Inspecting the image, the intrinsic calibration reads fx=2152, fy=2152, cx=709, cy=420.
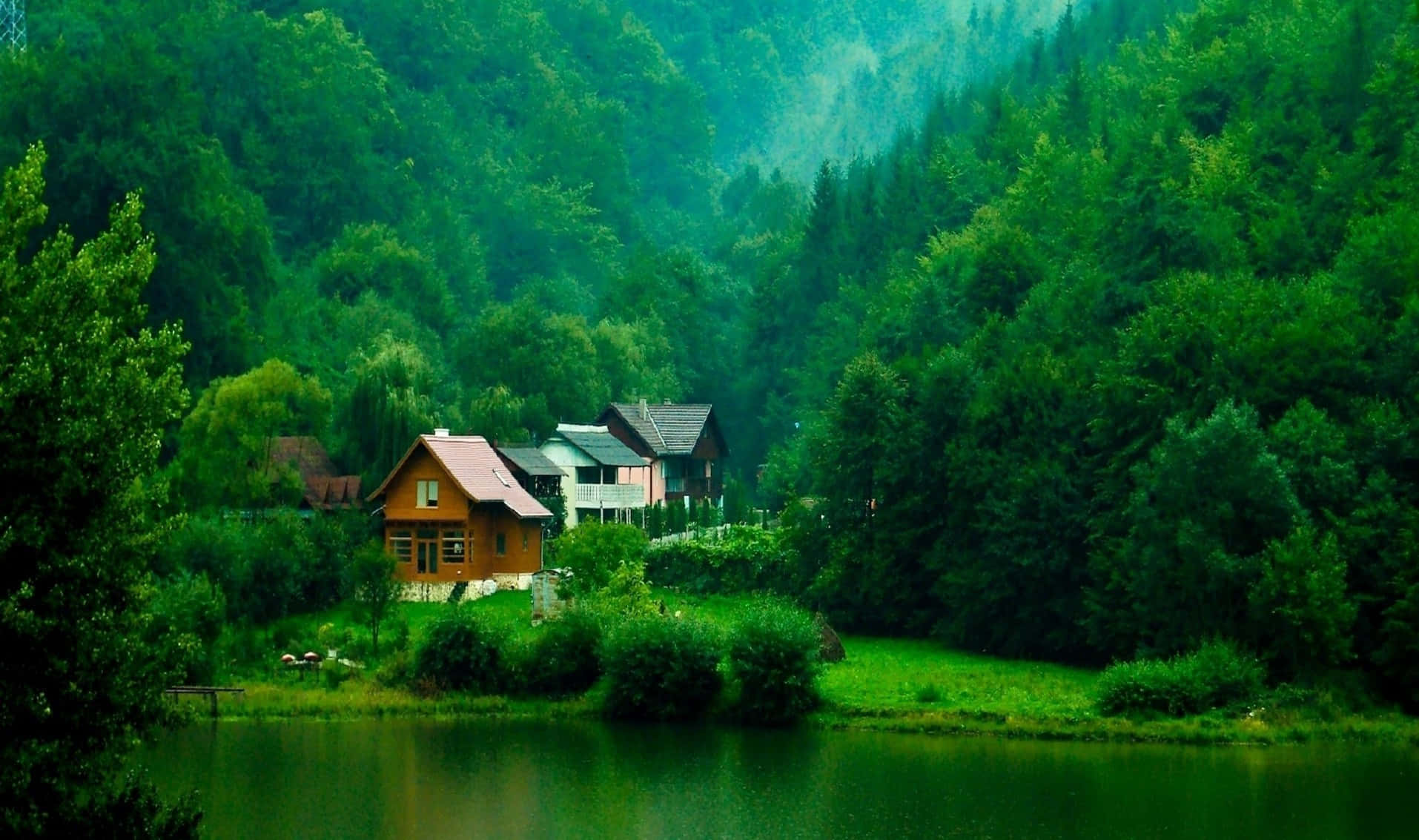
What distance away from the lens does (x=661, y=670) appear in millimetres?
46250

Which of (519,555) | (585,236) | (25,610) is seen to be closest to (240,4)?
(585,236)

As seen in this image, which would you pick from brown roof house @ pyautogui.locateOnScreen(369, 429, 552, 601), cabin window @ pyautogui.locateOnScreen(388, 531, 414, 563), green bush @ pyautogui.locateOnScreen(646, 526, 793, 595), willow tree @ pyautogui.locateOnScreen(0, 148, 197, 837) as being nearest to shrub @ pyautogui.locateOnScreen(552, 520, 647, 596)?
green bush @ pyautogui.locateOnScreen(646, 526, 793, 595)

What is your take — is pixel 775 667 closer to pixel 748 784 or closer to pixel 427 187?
pixel 748 784

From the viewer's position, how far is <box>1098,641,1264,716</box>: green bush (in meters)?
45.2

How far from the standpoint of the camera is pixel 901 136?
13388cm

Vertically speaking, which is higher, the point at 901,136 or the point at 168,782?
the point at 901,136

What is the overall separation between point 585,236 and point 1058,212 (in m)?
59.0

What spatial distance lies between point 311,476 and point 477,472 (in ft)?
24.0

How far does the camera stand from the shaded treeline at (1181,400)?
48.9m

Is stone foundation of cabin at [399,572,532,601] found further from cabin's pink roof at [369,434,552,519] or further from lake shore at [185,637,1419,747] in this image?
lake shore at [185,637,1419,747]

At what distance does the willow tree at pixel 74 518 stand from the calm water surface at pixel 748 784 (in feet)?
23.6

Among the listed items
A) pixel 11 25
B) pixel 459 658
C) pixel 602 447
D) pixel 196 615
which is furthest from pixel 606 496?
pixel 11 25

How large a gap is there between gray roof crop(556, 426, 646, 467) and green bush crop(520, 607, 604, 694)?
31.9m

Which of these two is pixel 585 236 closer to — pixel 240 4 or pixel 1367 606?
pixel 240 4
